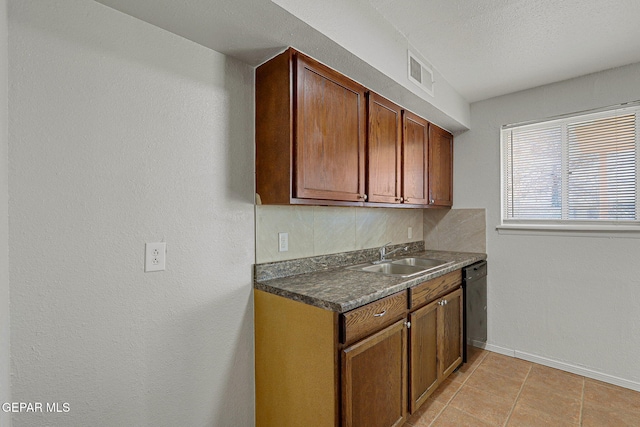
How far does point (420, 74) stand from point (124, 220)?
2.02 m

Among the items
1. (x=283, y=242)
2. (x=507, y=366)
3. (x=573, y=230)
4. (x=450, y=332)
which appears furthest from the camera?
(x=507, y=366)

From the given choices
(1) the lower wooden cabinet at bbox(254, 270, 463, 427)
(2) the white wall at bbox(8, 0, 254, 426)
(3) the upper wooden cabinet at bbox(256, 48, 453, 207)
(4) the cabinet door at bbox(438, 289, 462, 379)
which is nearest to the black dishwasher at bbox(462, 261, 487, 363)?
(4) the cabinet door at bbox(438, 289, 462, 379)

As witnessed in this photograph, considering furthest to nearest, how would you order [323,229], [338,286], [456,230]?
[456,230], [323,229], [338,286]

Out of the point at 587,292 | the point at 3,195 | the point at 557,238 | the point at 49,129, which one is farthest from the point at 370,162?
the point at 587,292

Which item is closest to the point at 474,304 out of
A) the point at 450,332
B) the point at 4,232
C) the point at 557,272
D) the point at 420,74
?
the point at 450,332

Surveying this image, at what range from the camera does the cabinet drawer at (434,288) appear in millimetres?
1841

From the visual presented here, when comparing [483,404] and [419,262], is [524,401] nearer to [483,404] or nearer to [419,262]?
[483,404]

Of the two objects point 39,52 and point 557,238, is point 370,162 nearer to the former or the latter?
point 39,52

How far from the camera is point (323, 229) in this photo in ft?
7.06

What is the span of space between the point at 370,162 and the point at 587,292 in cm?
212

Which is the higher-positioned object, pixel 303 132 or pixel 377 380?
pixel 303 132

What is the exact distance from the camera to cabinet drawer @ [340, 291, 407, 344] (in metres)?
1.35

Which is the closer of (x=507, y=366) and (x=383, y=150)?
(x=383, y=150)

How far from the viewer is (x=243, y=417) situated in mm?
1664
